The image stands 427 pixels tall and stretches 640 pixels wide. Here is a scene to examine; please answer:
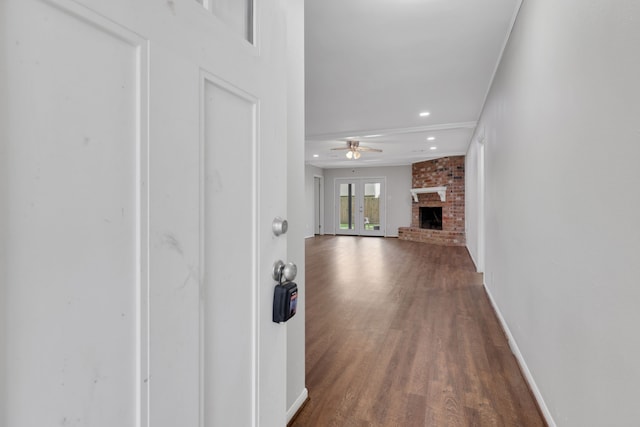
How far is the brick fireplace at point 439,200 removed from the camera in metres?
8.55

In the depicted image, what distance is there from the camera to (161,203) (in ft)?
2.01

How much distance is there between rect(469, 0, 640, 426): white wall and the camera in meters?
0.95

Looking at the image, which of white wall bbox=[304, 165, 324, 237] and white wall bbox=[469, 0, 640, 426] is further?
white wall bbox=[304, 165, 324, 237]

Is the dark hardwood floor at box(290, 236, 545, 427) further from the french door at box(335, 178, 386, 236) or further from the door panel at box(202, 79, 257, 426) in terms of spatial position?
the french door at box(335, 178, 386, 236)

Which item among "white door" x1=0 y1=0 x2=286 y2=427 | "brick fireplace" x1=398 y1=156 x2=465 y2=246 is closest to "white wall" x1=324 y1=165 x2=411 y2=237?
"brick fireplace" x1=398 y1=156 x2=465 y2=246

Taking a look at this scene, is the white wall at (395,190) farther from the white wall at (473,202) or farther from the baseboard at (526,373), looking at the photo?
the baseboard at (526,373)

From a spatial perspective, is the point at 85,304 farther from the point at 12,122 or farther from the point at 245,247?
the point at 245,247

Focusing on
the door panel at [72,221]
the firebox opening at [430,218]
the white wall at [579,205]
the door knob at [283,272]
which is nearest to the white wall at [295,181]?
the door knob at [283,272]

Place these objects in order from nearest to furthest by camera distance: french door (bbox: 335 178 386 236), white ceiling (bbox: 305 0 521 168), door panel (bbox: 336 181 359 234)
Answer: white ceiling (bbox: 305 0 521 168)
french door (bbox: 335 178 386 236)
door panel (bbox: 336 181 359 234)

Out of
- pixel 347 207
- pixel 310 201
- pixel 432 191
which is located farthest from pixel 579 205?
pixel 347 207

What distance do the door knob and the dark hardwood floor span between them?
1081 mm

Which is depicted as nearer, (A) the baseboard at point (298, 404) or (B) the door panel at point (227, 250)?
(B) the door panel at point (227, 250)

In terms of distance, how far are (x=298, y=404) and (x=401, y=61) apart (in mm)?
2817

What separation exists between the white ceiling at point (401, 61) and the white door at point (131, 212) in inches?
68.1
